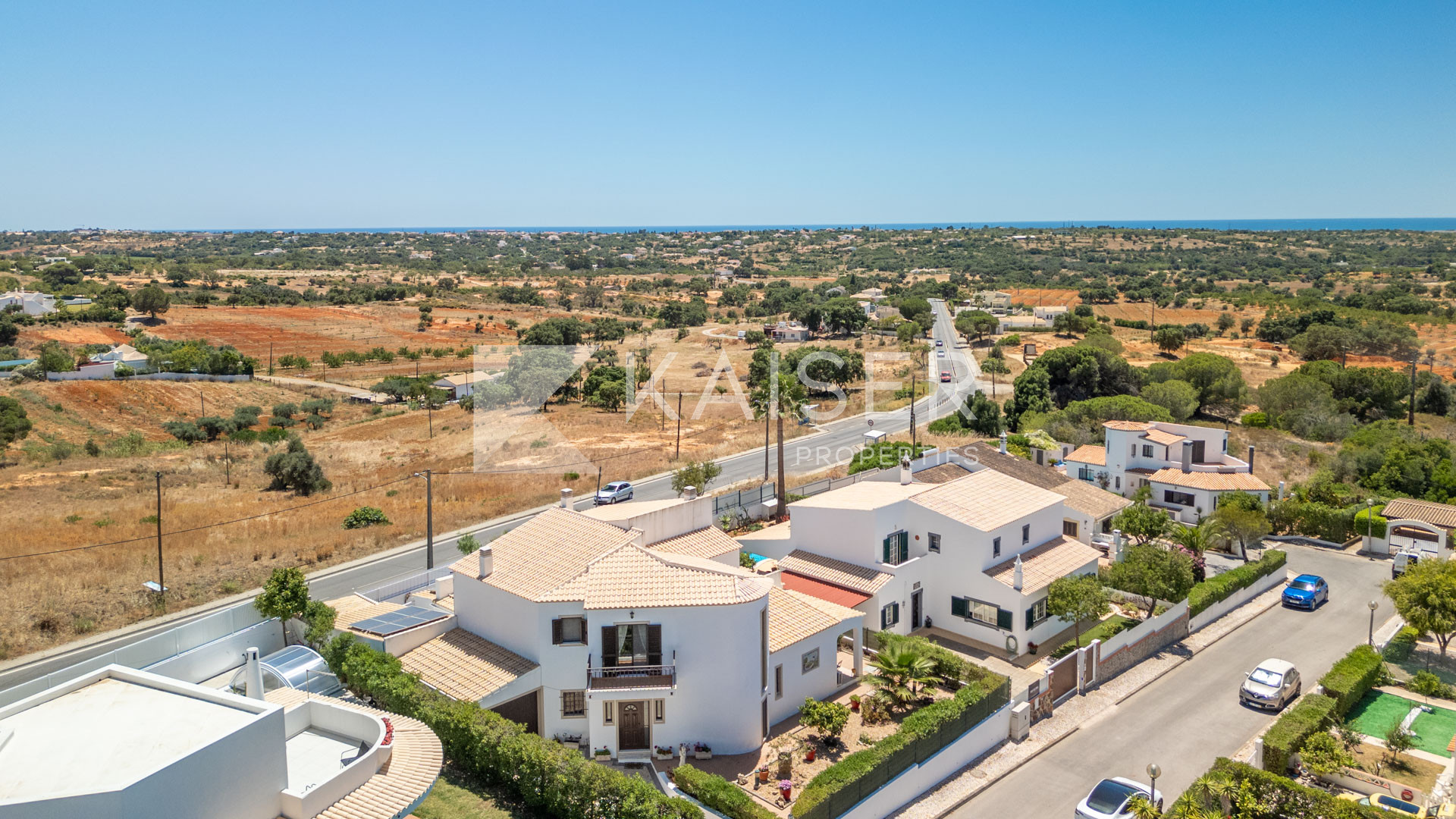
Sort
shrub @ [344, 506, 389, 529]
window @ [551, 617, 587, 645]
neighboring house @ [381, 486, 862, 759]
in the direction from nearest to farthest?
neighboring house @ [381, 486, 862, 759] → window @ [551, 617, 587, 645] → shrub @ [344, 506, 389, 529]

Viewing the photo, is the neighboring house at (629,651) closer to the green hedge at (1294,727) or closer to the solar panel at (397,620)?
the solar panel at (397,620)

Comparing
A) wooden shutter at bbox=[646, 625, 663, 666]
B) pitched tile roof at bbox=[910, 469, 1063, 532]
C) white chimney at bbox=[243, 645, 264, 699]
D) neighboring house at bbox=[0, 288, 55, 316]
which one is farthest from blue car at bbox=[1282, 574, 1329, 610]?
neighboring house at bbox=[0, 288, 55, 316]

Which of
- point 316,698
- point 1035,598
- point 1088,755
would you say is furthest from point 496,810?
point 1035,598

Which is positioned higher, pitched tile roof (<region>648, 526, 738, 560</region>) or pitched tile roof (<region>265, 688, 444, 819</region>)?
pitched tile roof (<region>648, 526, 738, 560</region>)

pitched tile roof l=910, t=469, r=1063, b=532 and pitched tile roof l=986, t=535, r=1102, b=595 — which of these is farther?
pitched tile roof l=910, t=469, r=1063, b=532

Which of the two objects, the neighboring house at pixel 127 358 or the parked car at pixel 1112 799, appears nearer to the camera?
the parked car at pixel 1112 799

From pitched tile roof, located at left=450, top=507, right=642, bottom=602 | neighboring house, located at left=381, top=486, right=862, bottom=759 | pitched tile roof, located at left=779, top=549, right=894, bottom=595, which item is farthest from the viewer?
pitched tile roof, located at left=779, top=549, right=894, bottom=595

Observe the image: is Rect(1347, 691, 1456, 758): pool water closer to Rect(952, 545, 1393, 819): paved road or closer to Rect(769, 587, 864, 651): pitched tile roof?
Rect(952, 545, 1393, 819): paved road

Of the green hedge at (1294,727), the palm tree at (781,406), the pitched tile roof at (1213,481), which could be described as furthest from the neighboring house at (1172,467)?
the green hedge at (1294,727)
